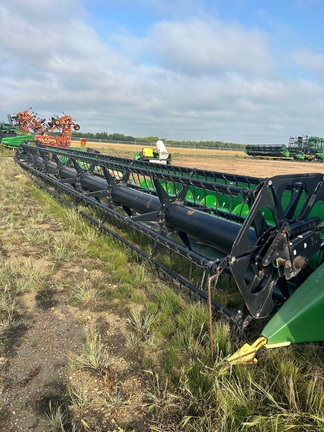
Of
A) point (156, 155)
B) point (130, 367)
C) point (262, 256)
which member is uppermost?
point (156, 155)

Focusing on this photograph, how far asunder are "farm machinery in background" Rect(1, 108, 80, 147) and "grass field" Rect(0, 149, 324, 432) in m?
19.6

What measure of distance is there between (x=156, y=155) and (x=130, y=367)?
13.9 metres

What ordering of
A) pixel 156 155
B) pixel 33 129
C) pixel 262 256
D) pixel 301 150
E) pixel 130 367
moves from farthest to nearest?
pixel 301 150, pixel 33 129, pixel 156 155, pixel 130 367, pixel 262 256

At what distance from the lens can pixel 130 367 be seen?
226cm

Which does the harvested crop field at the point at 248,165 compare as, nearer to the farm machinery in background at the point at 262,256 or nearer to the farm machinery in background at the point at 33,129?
the farm machinery in background at the point at 33,129

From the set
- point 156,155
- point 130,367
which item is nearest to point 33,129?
point 156,155

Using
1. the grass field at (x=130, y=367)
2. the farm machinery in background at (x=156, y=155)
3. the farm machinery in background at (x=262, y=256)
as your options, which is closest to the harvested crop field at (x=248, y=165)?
the farm machinery in background at (x=156, y=155)

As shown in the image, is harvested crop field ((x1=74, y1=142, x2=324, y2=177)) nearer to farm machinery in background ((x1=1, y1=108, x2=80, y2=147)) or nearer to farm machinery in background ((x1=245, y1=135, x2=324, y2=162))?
farm machinery in background ((x1=245, y1=135, x2=324, y2=162))

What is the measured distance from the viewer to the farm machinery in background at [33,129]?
2078cm

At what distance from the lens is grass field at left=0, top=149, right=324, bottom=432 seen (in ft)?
5.83

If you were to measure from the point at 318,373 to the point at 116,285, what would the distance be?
220 cm

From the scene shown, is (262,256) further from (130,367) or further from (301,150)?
(301,150)

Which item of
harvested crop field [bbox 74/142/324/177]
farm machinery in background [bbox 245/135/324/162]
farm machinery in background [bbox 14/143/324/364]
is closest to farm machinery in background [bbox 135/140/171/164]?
harvested crop field [bbox 74/142/324/177]

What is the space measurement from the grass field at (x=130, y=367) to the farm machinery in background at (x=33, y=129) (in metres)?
19.6
